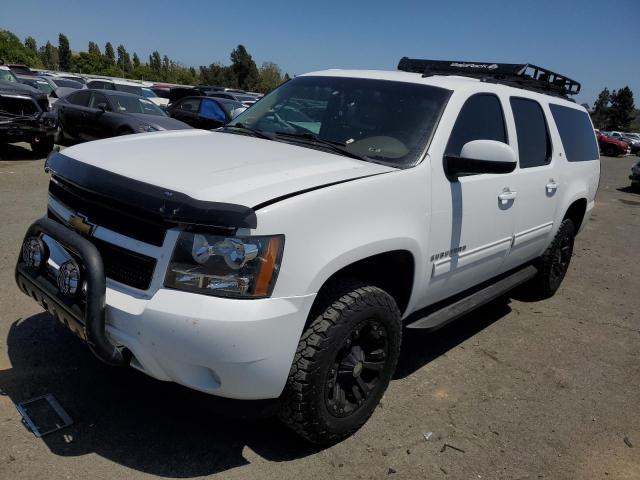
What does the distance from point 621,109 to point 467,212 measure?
76197 mm

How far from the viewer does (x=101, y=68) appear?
7306cm

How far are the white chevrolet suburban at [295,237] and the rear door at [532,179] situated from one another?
0.05 m

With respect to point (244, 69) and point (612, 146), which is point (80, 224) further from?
point (244, 69)

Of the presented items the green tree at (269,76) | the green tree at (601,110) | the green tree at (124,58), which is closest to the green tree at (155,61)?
the green tree at (124,58)

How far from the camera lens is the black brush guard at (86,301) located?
7.33ft

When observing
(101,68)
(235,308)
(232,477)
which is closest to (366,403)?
(232,477)

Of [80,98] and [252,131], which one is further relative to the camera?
[80,98]

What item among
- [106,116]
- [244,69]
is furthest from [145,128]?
[244,69]

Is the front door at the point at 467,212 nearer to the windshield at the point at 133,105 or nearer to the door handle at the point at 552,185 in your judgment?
the door handle at the point at 552,185

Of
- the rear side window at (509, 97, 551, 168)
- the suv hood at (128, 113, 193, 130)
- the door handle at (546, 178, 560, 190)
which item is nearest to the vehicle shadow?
the rear side window at (509, 97, 551, 168)

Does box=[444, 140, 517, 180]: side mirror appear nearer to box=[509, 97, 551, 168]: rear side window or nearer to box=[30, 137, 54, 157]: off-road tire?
box=[509, 97, 551, 168]: rear side window

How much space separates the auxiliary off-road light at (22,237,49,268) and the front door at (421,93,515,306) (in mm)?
2026

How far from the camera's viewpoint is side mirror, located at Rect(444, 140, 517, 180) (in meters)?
2.96

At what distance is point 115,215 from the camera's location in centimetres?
241
